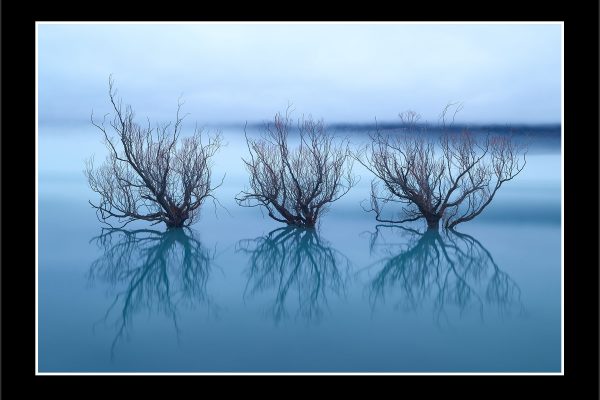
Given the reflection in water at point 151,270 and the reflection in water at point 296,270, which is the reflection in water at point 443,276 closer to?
the reflection in water at point 296,270

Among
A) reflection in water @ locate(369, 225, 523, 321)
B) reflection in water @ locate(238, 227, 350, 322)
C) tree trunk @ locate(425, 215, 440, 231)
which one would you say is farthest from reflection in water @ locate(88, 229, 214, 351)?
tree trunk @ locate(425, 215, 440, 231)

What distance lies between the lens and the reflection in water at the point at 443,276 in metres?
6.59

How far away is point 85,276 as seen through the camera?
302 inches

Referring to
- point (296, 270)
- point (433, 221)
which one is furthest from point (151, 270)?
point (433, 221)

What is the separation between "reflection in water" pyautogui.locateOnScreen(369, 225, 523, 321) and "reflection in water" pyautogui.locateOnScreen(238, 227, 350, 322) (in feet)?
2.04

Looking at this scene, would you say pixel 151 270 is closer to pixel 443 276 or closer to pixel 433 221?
pixel 443 276

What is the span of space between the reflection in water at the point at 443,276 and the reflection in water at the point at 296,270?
0.62 meters

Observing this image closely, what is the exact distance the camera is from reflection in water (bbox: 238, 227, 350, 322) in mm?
6523

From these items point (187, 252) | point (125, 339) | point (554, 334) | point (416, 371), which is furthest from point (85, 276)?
point (554, 334)

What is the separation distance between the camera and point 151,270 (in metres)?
7.99

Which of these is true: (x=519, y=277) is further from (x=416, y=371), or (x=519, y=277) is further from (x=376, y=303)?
(x=416, y=371)

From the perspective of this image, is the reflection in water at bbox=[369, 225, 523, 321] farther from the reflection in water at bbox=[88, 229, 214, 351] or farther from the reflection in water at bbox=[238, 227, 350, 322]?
the reflection in water at bbox=[88, 229, 214, 351]

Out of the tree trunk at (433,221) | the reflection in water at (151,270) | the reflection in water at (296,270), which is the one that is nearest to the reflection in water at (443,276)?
the tree trunk at (433,221)

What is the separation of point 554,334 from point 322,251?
4.12 m
